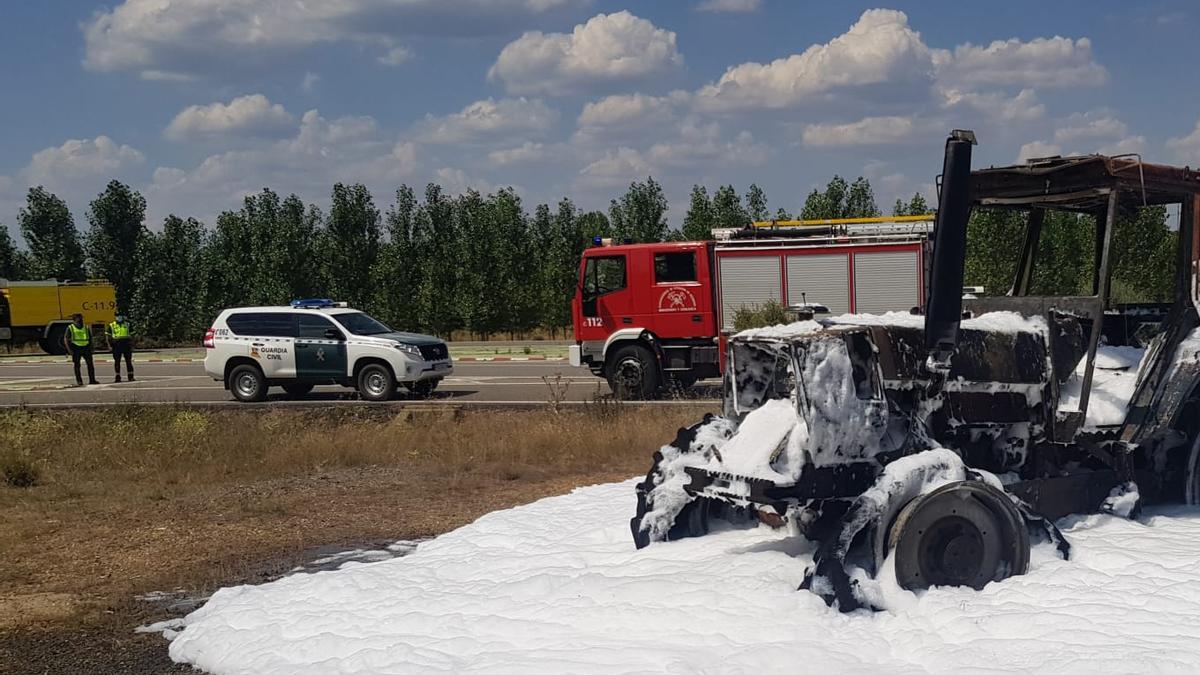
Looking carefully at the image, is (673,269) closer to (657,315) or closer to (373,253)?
(657,315)

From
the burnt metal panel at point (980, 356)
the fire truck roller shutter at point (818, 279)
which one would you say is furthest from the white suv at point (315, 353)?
the burnt metal panel at point (980, 356)

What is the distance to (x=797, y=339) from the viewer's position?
18.8 ft

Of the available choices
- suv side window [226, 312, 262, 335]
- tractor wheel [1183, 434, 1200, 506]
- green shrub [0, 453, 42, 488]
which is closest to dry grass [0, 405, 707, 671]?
green shrub [0, 453, 42, 488]

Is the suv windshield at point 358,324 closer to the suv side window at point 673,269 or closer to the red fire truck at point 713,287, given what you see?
the red fire truck at point 713,287

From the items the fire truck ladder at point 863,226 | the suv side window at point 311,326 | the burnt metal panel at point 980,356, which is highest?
the fire truck ladder at point 863,226

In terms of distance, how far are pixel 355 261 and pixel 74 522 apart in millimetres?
40490

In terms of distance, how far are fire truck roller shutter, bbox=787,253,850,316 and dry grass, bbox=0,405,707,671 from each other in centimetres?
461

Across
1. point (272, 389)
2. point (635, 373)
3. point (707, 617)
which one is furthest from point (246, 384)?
point (707, 617)

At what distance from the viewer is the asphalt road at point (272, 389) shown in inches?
769

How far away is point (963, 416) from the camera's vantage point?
6137 mm

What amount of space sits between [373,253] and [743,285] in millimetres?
34365

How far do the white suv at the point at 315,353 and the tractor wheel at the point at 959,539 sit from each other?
14.5 metres

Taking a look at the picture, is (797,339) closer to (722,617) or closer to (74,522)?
(722,617)

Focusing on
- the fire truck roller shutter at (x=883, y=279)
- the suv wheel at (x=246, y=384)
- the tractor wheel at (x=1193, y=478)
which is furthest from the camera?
the suv wheel at (x=246, y=384)
